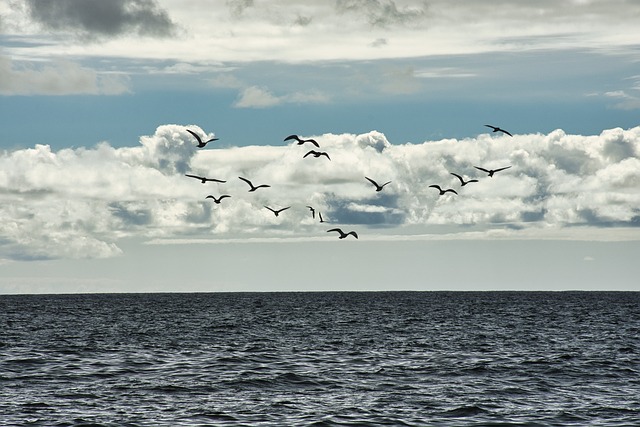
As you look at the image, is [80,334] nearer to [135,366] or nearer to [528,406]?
[135,366]

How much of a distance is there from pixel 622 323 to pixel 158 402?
277ft

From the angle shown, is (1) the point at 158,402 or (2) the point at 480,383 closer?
(1) the point at 158,402

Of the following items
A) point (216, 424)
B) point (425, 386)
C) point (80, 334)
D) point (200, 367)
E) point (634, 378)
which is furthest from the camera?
point (80, 334)

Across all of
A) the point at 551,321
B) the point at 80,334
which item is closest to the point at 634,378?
the point at 80,334

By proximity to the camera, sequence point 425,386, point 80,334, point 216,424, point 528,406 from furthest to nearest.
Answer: point 80,334, point 425,386, point 528,406, point 216,424

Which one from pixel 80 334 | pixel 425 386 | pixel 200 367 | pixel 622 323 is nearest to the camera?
pixel 425 386

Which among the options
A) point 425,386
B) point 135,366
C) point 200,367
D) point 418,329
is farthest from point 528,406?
point 418,329

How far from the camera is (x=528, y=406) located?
4191cm

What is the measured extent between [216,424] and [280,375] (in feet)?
50.1

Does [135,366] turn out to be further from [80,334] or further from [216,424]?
[80,334]

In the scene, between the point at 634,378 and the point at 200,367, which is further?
the point at 200,367

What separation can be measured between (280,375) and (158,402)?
11.3m

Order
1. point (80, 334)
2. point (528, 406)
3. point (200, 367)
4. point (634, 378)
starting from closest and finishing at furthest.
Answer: point (528, 406)
point (634, 378)
point (200, 367)
point (80, 334)

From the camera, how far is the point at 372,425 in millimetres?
37094
